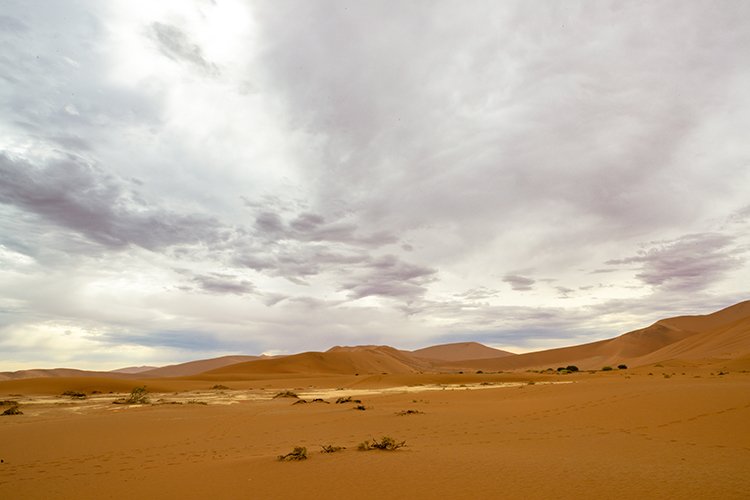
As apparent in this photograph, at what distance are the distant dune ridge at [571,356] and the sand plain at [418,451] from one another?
28.2m

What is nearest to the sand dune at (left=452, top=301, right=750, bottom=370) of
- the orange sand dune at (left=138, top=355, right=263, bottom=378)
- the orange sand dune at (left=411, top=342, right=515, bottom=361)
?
the orange sand dune at (left=411, top=342, right=515, bottom=361)

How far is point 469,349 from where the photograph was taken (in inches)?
6393

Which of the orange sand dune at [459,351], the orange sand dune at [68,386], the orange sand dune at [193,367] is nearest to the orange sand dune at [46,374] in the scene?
the orange sand dune at [193,367]

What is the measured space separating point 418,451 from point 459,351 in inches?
6215

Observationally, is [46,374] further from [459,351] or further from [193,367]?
[459,351]

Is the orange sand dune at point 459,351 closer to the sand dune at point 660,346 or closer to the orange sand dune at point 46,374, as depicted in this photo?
the sand dune at point 660,346

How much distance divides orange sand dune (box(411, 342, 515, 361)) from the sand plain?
455 ft

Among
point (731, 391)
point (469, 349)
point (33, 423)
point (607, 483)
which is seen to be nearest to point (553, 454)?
point (607, 483)

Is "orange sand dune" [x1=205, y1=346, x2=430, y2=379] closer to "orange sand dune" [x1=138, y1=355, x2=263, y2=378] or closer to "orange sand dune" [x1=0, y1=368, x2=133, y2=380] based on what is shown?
"orange sand dune" [x1=0, y1=368, x2=133, y2=380]

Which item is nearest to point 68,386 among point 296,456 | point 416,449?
point 296,456

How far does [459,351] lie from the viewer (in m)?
161

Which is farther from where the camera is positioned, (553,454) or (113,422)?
(113,422)

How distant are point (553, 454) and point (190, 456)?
24.9 ft

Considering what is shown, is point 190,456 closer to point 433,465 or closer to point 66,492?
point 66,492
